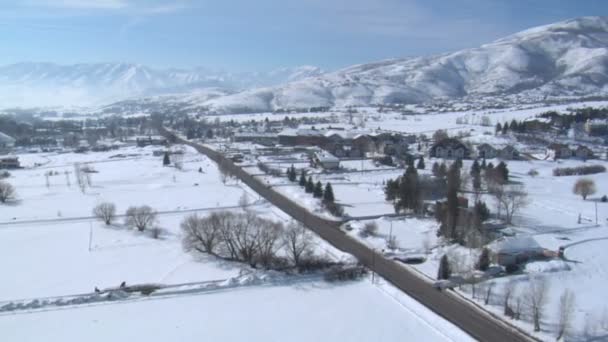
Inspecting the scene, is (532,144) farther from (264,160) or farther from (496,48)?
(496,48)

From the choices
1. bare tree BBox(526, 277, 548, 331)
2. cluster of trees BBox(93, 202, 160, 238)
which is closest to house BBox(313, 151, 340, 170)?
cluster of trees BBox(93, 202, 160, 238)

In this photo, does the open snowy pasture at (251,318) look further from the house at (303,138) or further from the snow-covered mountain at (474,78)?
the snow-covered mountain at (474,78)

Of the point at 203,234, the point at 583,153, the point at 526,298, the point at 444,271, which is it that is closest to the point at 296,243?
the point at 203,234

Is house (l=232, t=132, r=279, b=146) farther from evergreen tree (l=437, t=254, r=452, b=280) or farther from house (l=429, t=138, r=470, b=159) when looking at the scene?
evergreen tree (l=437, t=254, r=452, b=280)

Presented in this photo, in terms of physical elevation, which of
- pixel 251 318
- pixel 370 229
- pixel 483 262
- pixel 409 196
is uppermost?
pixel 409 196

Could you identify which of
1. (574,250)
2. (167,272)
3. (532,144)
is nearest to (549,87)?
(532,144)

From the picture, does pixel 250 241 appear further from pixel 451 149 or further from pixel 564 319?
pixel 451 149
